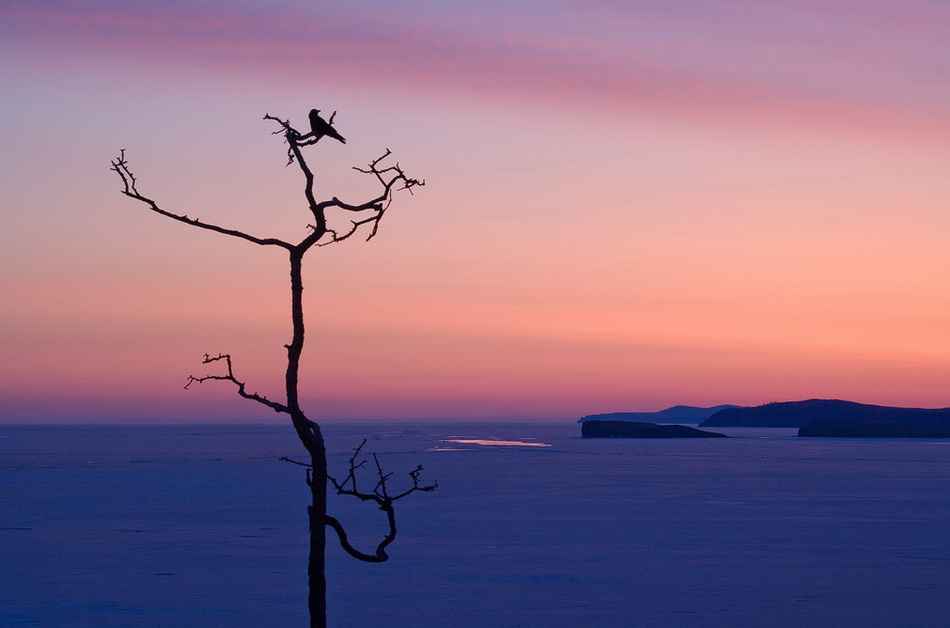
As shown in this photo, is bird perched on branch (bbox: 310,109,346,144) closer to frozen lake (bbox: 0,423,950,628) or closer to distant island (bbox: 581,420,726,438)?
frozen lake (bbox: 0,423,950,628)

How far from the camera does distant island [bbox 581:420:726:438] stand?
130000mm

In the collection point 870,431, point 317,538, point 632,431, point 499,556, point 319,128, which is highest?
point 319,128

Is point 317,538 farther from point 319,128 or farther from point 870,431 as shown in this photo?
point 870,431

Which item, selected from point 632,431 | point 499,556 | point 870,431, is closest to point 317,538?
point 499,556

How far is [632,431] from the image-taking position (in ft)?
443

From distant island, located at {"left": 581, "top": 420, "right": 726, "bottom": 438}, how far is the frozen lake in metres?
93.5

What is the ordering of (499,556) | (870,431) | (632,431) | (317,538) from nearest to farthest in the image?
(317,538), (499,556), (632,431), (870,431)

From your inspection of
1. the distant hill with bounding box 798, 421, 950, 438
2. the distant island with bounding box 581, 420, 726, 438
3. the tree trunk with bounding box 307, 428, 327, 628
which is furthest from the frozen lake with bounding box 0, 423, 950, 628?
the distant hill with bounding box 798, 421, 950, 438

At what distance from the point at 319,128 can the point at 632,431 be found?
13171cm

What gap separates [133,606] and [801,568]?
1075cm

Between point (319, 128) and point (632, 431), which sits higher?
point (319, 128)

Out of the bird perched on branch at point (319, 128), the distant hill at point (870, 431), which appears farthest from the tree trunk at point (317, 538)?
the distant hill at point (870, 431)

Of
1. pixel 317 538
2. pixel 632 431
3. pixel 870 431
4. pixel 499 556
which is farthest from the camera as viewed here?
pixel 870 431

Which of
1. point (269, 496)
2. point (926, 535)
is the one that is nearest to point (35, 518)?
point (269, 496)
